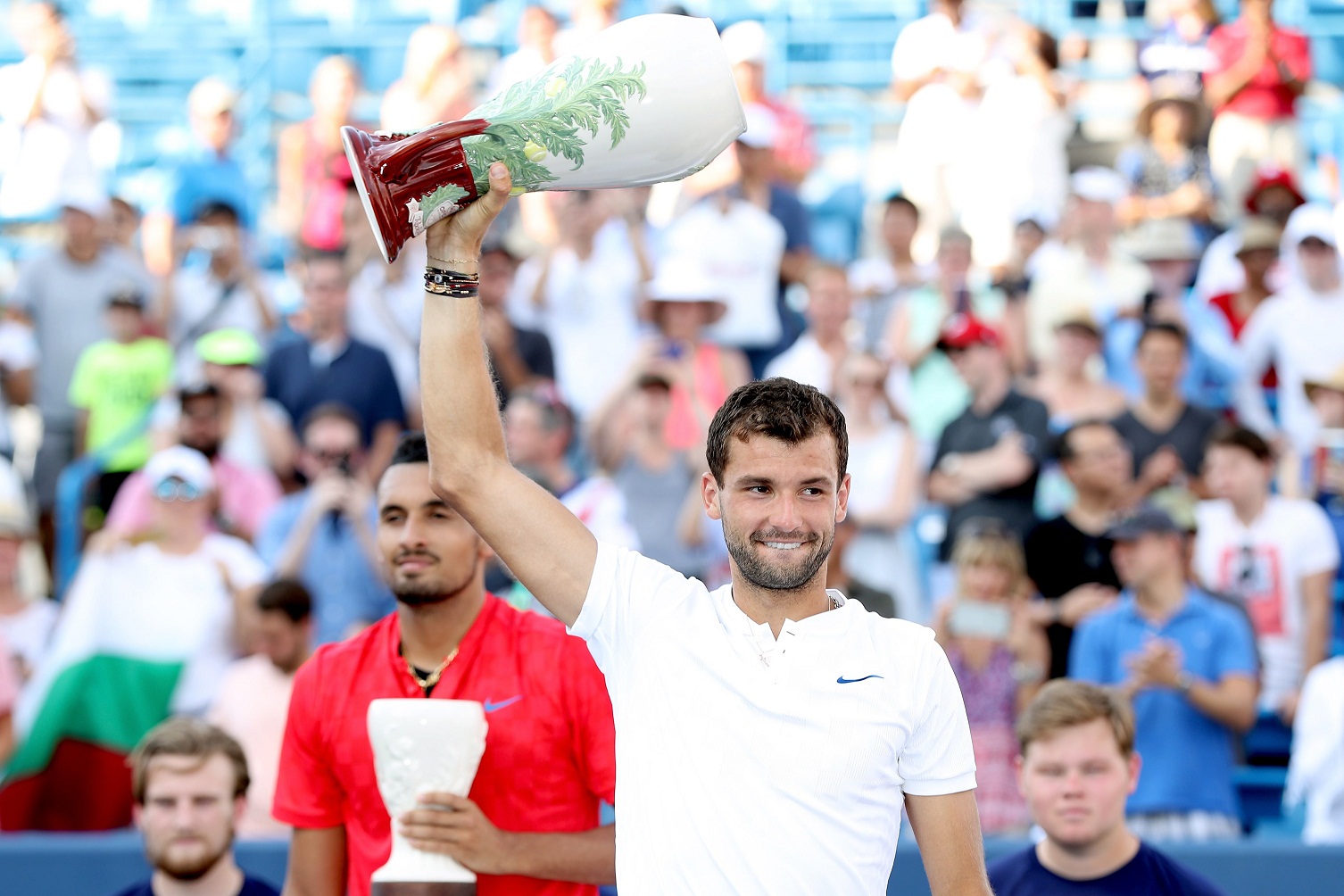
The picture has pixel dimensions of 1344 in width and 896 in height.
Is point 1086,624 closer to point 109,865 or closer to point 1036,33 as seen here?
point 109,865

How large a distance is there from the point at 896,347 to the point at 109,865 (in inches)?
186

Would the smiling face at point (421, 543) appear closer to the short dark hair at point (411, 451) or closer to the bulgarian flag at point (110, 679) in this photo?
the short dark hair at point (411, 451)

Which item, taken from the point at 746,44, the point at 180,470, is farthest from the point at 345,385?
the point at 746,44

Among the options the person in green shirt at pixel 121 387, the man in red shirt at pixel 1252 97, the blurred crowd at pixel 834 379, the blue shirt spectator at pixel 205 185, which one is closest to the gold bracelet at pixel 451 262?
the blurred crowd at pixel 834 379

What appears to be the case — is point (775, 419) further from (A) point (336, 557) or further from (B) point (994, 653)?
(A) point (336, 557)

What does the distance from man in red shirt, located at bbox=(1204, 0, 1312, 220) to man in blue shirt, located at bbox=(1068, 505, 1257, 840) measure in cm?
494

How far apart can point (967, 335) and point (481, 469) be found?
208 inches

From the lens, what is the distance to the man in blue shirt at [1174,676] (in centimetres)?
549

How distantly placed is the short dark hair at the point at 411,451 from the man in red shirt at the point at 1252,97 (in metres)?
7.63

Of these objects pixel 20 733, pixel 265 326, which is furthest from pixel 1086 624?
pixel 265 326

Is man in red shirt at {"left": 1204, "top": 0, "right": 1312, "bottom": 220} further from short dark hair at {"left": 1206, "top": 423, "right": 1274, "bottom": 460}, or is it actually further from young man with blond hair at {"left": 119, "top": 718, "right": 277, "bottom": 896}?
young man with blond hair at {"left": 119, "top": 718, "right": 277, "bottom": 896}

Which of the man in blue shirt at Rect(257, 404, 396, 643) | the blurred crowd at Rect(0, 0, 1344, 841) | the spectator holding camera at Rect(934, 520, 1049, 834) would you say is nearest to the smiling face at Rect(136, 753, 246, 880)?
the blurred crowd at Rect(0, 0, 1344, 841)

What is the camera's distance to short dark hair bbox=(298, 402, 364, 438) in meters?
7.29

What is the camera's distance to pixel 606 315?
337 inches
